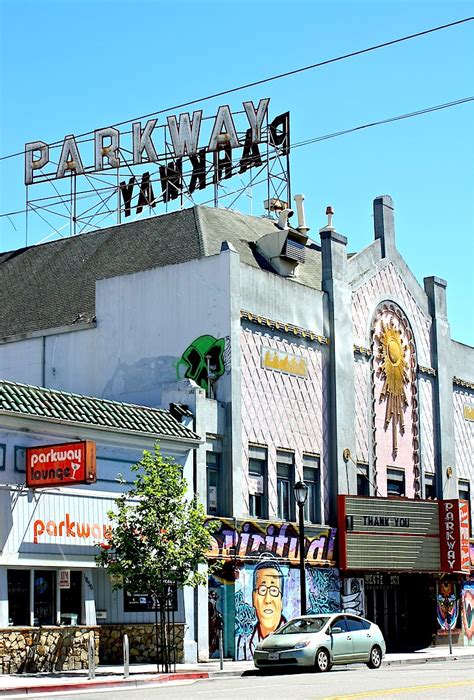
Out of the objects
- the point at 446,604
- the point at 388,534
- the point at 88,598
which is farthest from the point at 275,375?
the point at 446,604

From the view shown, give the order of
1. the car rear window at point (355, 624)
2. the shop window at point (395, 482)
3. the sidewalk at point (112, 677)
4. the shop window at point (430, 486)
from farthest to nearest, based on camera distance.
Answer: the shop window at point (430, 486) → the shop window at point (395, 482) → the car rear window at point (355, 624) → the sidewalk at point (112, 677)

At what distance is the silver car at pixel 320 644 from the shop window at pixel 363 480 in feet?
41.8

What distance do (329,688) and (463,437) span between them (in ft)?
98.5

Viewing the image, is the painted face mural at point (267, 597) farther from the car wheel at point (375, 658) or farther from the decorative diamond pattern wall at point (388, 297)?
the decorative diamond pattern wall at point (388, 297)

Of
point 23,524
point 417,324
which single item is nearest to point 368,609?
point 417,324

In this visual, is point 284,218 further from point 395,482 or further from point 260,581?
point 260,581

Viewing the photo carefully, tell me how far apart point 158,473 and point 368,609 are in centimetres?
1554

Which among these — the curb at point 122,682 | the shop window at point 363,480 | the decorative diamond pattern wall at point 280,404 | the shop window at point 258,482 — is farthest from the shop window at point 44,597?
the shop window at point 363,480

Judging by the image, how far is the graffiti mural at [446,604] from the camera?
4516 cm

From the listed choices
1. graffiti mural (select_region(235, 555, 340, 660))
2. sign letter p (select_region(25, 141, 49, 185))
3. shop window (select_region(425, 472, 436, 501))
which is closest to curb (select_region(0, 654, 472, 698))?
graffiti mural (select_region(235, 555, 340, 660))

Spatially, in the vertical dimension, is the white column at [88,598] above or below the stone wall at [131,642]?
above

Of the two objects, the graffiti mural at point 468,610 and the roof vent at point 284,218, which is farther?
the graffiti mural at point 468,610

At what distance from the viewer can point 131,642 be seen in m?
32.1

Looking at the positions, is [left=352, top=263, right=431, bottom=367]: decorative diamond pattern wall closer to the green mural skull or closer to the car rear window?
the green mural skull
